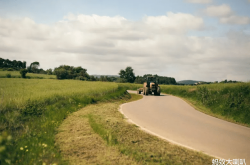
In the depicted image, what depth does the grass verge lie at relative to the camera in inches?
222

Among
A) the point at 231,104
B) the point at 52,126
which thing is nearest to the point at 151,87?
the point at 231,104

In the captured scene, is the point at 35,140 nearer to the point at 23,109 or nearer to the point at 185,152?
the point at 23,109

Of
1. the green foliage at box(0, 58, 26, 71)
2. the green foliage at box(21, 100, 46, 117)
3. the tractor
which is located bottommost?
the green foliage at box(21, 100, 46, 117)

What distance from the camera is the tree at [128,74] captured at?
11875 centimetres

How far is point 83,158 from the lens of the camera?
5738mm

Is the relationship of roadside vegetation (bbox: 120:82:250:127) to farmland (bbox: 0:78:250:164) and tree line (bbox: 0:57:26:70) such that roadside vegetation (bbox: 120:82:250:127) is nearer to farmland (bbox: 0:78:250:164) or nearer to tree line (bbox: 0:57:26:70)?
farmland (bbox: 0:78:250:164)

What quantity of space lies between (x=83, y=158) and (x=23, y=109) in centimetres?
645

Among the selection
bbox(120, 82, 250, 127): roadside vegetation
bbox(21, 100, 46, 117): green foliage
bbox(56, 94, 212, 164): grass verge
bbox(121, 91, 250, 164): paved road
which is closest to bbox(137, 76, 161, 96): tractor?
bbox(120, 82, 250, 127): roadside vegetation

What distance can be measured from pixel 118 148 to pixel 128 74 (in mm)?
112575

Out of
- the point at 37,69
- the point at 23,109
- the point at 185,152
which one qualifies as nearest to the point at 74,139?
the point at 185,152

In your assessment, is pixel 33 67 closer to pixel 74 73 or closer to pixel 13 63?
pixel 13 63

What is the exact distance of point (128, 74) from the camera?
119 metres

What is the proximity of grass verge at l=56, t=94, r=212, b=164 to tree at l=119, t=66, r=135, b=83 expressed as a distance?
360 ft

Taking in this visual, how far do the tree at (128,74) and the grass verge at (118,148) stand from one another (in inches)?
4317
